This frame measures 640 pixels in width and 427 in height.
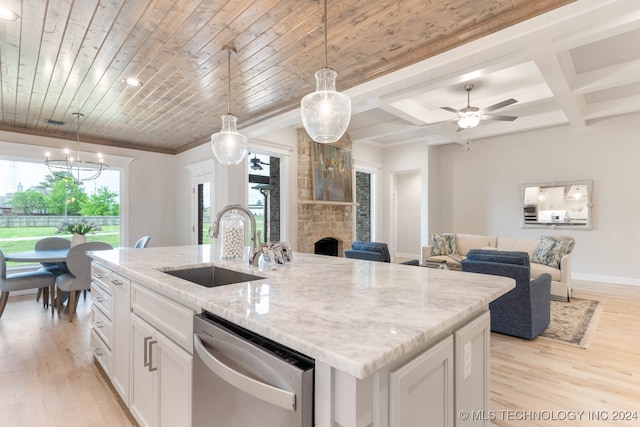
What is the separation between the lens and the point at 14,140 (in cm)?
479

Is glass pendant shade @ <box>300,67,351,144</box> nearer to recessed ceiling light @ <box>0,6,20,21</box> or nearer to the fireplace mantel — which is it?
recessed ceiling light @ <box>0,6,20,21</box>

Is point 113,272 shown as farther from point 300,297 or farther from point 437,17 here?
point 437,17

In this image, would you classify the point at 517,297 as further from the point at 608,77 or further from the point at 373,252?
the point at 608,77

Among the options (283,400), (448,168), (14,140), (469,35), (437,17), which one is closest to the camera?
(283,400)

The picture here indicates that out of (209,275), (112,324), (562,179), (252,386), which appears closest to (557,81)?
A: (562,179)

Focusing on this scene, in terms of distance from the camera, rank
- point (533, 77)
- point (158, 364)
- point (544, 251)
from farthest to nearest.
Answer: point (544, 251) < point (533, 77) < point (158, 364)

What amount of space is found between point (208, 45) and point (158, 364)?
7.58ft

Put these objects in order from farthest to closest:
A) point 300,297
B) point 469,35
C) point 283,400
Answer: point 469,35 < point 300,297 < point 283,400

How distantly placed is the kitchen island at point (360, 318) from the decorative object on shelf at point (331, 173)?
4.29 m

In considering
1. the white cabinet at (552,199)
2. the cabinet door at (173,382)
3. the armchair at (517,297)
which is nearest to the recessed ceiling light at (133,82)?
the cabinet door at (173,382)

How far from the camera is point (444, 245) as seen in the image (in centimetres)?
588

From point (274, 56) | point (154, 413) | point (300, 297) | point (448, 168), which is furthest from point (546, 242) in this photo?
point (154, 413)

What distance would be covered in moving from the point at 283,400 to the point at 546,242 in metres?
5.31

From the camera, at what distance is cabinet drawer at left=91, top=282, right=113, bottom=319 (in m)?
2.16
